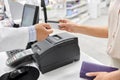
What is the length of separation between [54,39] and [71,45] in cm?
10

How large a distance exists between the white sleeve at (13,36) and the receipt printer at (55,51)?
15 centimetres

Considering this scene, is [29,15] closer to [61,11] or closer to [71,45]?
[71,45]

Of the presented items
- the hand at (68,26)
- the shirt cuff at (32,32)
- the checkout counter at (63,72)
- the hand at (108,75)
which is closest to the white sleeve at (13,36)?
the shirt cuff at (32,32)

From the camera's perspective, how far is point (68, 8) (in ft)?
15.9

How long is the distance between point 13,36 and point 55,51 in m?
0.33

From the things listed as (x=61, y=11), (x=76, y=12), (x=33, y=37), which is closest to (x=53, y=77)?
(x=33, y=37)

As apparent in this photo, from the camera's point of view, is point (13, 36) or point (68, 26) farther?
point (68, 26)

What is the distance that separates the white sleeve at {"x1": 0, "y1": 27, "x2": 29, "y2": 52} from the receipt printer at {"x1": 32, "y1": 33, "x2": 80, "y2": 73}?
152mm

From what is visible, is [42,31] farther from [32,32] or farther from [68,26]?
[68,26]

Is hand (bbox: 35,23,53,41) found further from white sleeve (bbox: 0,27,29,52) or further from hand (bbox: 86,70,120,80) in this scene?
hand (bbox: 86,70,120,80)

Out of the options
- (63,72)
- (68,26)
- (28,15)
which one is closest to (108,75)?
(63,72)

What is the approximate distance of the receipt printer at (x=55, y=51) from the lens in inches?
38.7

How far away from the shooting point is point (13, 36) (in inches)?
46.2

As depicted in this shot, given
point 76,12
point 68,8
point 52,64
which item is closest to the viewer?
point 52,64
